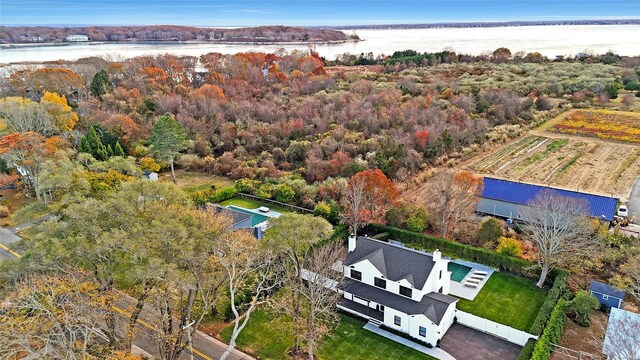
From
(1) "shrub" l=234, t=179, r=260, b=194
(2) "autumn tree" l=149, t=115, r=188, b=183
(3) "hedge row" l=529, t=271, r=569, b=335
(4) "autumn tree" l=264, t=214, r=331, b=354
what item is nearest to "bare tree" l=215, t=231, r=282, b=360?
(4) "autumn tree" l=264, t=214, r=331, b=354

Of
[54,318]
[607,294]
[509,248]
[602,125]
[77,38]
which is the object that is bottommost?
[607,294]

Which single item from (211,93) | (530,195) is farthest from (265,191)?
(211,93)

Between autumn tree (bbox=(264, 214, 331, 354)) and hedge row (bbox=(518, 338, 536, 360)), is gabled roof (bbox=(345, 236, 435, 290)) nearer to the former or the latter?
autumn tree (bbox=(264, 214, 331, 354))

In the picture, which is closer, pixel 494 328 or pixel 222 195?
pixel 494 328

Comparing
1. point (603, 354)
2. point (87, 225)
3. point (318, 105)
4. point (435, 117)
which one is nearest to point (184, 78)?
point (318, 105)

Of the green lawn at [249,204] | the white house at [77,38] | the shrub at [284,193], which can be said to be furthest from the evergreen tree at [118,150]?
the white house at [77,38]

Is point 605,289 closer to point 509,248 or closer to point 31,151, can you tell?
point 509,248

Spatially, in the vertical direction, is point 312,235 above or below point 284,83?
below

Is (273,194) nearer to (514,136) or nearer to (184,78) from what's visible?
(514,136)

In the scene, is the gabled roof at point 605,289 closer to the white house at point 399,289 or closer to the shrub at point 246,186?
the white house at point 399,289
